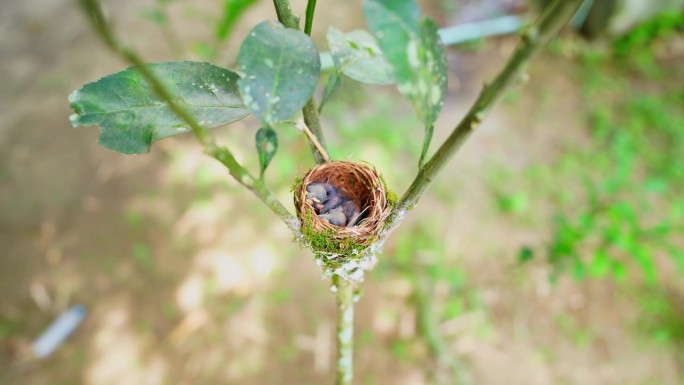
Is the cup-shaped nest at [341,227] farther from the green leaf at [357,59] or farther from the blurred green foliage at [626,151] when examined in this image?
the blurred green foliage at [626,151]

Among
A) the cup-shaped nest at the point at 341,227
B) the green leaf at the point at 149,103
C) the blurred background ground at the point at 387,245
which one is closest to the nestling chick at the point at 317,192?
the cup-shaped nest at the point at 341,227

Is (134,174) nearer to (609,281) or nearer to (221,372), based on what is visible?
(221,372)

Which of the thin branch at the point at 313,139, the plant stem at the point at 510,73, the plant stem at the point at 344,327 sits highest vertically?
the thin branch at the point at 313,139

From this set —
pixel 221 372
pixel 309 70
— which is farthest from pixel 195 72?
pixel 221 372

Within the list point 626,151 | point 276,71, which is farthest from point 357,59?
point 626,151

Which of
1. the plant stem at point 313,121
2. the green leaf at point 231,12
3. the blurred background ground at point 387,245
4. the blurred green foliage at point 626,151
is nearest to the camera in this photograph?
the plant stem at point 313,121

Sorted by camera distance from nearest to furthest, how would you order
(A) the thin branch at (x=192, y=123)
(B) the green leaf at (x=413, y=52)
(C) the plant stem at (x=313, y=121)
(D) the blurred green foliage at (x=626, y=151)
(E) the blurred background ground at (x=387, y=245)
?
1. (A) the thin branch at (x=192, y=123)
2. (B) the green leaf at (x=413, y=52)
3. (C) the plant stem at (x=313, y=121)
4. (E) the blurred background ground at (x=387, y=245)
5. (D) the blurred green foliage at (x=626, y=151)

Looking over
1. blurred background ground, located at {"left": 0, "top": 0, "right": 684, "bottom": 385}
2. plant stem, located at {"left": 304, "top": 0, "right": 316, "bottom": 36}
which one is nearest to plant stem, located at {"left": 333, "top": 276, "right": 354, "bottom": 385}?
Result: plant stem, located at {"left": 304, "top": 0, "right": 316, "bottom": 36}

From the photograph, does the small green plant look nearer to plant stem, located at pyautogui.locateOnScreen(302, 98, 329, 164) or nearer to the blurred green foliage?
plant stem, located at pyautogui.locateOnScreen(302, 98, 329, 164)
